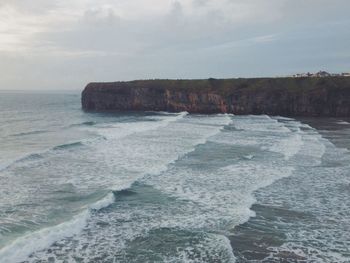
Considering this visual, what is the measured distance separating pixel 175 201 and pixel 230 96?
53776 mm

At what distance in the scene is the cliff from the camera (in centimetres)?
6606

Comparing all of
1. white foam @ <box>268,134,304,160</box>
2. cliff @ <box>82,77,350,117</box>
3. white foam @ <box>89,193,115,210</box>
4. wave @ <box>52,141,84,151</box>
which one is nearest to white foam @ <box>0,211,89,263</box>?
white foam @ <box>89,193,115,210</box>

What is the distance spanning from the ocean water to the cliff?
32183mm

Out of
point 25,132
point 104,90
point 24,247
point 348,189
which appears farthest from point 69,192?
point 104,90

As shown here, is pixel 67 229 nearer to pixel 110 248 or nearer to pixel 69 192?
pixel 110 248

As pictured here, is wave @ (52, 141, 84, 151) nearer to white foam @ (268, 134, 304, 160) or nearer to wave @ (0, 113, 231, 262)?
wave @ (0, 113, 231, 262)

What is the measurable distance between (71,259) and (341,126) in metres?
41.3

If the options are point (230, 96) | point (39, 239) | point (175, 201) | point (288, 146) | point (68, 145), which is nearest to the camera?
point (39, 239)

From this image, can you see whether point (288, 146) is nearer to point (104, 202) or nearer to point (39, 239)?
point (104, 202)

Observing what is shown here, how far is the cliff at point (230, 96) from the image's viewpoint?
6606 cm

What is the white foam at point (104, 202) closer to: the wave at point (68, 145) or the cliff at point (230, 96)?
the wave at point (68, 145)

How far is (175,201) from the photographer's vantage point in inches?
743

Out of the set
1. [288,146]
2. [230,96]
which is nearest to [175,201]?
[288,146]

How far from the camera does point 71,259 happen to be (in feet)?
42.1
